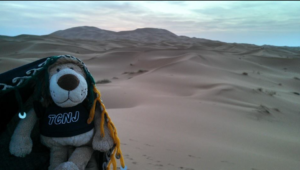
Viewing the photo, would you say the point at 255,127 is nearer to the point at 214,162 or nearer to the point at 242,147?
the point at 242,147

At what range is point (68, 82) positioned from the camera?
187cm

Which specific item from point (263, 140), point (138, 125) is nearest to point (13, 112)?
point (138, 125)

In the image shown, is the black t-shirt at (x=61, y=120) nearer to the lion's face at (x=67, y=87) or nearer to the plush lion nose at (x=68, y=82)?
the lion's face at (x=67, y=87)

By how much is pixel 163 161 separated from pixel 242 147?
124cm

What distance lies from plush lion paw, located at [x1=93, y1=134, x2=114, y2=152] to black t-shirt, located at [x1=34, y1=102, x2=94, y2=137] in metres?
0.15

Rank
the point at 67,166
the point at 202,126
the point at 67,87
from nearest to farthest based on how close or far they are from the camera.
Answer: the point at 67,166, the point at 67,87, the point at 202,126

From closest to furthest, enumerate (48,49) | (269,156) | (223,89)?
1. (269,156)
2. (223,89)
3. (48,49)

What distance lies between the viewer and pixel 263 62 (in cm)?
1488

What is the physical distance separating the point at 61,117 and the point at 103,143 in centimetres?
44

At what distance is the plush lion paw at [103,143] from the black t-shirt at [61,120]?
147 mm

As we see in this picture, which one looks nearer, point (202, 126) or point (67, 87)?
point (67, 87)

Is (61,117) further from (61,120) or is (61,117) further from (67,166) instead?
(67,166)

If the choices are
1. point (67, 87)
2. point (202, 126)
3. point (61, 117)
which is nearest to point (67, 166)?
point (61, 117)

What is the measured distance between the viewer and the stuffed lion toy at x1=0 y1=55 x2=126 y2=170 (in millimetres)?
1867
